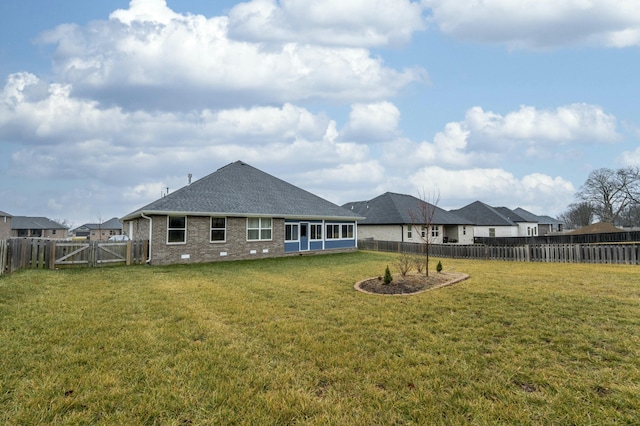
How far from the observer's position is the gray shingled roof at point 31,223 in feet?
204

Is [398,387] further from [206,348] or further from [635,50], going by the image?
[635,50]

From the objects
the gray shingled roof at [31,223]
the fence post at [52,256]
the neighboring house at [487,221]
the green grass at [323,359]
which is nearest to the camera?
the green grass at [323,359]

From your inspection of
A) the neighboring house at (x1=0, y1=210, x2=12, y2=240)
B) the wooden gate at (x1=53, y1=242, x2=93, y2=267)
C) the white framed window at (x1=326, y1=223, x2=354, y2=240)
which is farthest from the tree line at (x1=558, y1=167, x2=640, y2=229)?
the neighboring house at (x1=0, y1=210, x2=12, y2=240)

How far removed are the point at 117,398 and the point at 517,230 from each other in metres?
55.2

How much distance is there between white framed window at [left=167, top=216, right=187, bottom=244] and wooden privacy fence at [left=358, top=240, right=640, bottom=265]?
55.5 ft

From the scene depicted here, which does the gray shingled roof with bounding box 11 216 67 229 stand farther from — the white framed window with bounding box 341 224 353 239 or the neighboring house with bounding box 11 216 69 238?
the white framed window with bounding box 341 224 353 239

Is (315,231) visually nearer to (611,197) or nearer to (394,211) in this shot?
(394,211)

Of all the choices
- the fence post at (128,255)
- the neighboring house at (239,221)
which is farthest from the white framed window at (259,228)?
the fence post at (128,255)

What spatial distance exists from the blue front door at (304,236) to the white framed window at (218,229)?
244 inches

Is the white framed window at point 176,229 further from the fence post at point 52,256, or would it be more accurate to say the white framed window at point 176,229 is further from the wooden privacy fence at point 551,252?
the wooden privacy fence at point 551,252

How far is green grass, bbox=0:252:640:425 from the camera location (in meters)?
3.24

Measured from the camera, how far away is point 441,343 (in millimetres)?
5062

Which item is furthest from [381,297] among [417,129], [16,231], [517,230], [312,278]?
[16,231]

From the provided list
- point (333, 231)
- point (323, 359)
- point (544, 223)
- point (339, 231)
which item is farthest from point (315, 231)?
point (544, 223)
